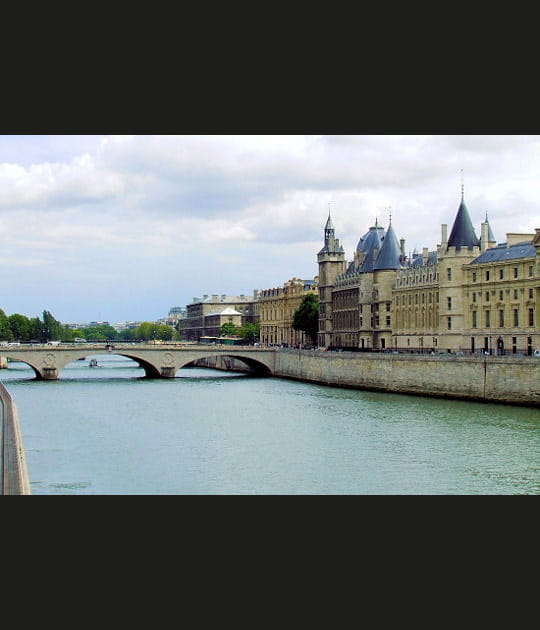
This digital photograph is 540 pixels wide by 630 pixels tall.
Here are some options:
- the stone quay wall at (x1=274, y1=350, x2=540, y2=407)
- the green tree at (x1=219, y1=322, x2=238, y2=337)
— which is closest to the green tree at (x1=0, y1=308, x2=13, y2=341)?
the green tree at (x1=219, y1=322, x2=238, y2=337)

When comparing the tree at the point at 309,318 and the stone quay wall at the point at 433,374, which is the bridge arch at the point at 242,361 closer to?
the stone quay wall at the point at 433,374

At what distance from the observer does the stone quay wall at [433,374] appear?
4719cm

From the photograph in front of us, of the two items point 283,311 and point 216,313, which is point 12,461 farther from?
point 216,313

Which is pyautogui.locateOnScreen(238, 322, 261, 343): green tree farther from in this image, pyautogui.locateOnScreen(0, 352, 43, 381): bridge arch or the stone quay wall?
pyautogui.locateOnScreen(0, 352, 43, 381): bridge arch

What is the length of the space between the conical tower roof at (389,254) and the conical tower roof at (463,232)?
43.8ft

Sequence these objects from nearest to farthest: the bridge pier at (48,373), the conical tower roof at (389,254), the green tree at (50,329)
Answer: the bridge pier at (48,373)
the conical tower roof at (389,254)
the green tree at (50,329)

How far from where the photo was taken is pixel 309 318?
102 metres

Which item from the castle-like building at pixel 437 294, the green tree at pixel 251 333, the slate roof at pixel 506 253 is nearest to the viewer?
the slate roof at pixel 506 253

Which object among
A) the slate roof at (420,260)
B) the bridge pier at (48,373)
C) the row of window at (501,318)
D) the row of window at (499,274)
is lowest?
the bridge pier at (48,373)

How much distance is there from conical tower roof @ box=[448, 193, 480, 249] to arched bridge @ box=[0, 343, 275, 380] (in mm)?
19731

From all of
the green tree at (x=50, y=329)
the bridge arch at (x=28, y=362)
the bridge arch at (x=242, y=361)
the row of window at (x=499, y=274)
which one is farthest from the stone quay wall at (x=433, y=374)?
the green tree at (x=50, y=329)

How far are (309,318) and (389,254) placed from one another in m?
24.5

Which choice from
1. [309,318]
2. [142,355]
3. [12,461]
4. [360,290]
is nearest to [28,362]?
[142,355]

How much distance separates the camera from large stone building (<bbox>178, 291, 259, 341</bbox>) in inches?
6009
